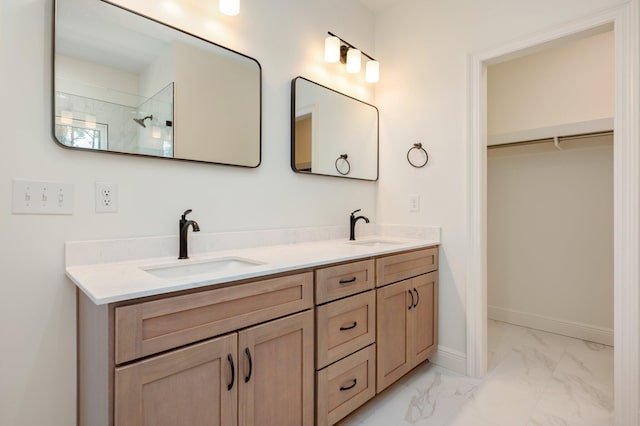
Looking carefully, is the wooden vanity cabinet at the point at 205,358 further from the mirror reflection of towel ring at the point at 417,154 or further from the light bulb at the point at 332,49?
the light bulb at the point at 332,49

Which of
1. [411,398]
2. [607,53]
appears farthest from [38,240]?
[607,53]

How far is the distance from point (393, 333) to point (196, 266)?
1103mm

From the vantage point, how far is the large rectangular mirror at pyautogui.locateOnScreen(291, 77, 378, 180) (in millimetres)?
2010

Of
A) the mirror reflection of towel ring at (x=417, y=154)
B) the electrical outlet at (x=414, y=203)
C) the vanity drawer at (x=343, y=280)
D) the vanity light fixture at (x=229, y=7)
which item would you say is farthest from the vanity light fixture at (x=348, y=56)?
the vanity drawer at (x=343, y=280)

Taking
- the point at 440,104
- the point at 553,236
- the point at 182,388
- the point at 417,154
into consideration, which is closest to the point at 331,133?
the point at 417,154

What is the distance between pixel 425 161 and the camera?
90.9 inches

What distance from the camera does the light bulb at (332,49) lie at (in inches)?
83.7

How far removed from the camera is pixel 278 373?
123 centimetres

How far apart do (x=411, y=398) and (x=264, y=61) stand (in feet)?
6.79

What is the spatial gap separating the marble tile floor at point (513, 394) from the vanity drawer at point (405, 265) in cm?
67

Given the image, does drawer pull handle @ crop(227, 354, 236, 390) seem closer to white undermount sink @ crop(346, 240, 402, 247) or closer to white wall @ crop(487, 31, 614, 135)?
white undermount sink @ crop(346, 240, 402, 247)

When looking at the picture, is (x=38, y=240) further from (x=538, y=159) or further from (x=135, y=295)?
(x=538, y=159)

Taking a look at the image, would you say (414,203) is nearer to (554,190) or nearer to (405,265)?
(405,265)

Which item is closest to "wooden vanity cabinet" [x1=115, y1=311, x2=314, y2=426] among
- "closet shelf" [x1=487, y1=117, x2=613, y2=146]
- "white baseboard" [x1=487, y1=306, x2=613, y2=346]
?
"closet shelf" [x1=487, y1=117, x2=613, y2=146]
